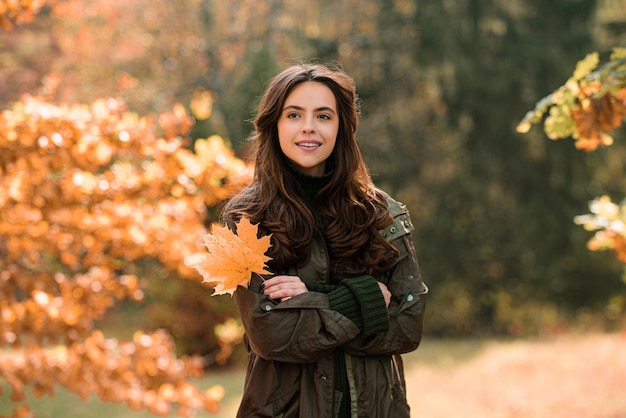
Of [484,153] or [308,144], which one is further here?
[484,153]

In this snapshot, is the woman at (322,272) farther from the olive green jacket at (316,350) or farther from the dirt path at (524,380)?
the dirt path at (524,380)

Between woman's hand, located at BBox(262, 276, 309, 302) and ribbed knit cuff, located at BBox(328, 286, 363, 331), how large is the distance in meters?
0.09

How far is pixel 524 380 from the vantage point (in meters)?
8.25

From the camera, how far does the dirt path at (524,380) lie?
704cm

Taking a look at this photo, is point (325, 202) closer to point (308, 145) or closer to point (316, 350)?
point (308, 145)

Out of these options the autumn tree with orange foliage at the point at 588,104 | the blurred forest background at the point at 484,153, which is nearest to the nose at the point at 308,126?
the autumn tree with orange foliage at the point at 588,104

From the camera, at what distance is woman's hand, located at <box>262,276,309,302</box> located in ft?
7.63

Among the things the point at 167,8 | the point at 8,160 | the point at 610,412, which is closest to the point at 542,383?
the point at 610,412

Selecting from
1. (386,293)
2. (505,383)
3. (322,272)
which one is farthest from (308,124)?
(505,383)

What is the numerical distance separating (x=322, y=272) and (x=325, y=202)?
9.5 inches

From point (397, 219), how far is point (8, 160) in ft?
7.00

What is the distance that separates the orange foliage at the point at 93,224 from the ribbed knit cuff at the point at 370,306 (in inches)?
72.0

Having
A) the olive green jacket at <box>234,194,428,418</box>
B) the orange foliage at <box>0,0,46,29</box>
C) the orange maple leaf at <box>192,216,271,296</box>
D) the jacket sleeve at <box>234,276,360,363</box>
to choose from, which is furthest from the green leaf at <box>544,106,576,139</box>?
the orange foliage at <box>0,0,46,29</box>

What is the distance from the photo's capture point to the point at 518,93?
38.9 ft
